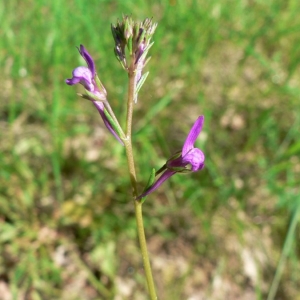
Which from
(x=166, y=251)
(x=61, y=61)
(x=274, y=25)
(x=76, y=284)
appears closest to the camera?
(x=76, y=284)

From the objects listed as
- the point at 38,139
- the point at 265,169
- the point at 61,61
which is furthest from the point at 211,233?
the point at 61,61

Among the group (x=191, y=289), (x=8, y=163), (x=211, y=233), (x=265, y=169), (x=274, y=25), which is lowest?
(x=191, y=289)

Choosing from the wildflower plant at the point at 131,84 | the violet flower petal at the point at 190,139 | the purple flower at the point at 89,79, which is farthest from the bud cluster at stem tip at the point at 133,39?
the violet flower petal at the point at 190,139

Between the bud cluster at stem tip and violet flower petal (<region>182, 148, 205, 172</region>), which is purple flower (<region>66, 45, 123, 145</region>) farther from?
violet flower petal (<region>182, 148, 205, 172</region>)

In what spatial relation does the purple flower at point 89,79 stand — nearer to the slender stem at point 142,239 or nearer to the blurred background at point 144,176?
the slender stem at point 142,239

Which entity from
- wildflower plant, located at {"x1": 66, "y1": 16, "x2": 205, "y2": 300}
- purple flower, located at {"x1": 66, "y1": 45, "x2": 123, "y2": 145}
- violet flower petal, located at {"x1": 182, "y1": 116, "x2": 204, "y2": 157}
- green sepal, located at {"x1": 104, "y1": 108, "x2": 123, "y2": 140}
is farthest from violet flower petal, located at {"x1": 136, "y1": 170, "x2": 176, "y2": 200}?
purple flower, located at {"x1": 66, "y1": 45, "x2": 123, "y2": 145}

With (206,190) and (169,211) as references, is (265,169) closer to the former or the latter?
(206,190)

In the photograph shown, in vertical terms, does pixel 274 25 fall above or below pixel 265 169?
above
